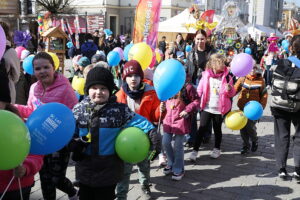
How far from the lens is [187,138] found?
5973 mm

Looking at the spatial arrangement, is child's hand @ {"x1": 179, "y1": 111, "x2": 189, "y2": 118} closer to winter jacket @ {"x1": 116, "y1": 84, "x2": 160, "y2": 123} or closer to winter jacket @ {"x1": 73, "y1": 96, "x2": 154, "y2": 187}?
winter jacket @ {"x1": 116, "y1": 84, "x2": 160, "y2": 123}

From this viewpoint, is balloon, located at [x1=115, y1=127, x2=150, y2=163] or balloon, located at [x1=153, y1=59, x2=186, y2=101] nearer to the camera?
balloon, located at [x1=115, y1=127, x2=150, y2=163]

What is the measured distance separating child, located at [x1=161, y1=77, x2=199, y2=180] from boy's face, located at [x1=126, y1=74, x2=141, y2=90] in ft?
2.98

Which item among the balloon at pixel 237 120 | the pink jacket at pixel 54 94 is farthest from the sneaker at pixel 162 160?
the pink jacket at pixel 54 94

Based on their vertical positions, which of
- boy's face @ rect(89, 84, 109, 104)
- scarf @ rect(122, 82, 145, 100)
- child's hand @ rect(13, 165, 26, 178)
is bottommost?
child's hand @ rect(13, 165, 26, 178)

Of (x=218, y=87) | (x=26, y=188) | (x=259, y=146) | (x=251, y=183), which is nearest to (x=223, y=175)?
(x=251, y=183)

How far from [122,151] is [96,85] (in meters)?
0.58

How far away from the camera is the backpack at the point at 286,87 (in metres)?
4.12

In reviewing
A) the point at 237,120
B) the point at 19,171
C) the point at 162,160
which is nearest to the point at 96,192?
the point at 19,171

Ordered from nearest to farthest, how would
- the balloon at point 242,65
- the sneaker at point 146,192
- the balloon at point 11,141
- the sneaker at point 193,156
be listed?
1. the balloon at point 11,141
2. the sneaker at point 146,192
3. the balloon at point 242,65
4. the sneaker at point 193,156

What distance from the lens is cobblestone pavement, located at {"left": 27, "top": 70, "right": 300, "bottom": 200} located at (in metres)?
4.03

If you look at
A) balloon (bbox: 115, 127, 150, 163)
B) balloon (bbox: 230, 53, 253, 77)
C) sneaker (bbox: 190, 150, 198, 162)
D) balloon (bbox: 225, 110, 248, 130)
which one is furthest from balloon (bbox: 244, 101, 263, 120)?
balloon (bbox: 115, 127, 150, 163)

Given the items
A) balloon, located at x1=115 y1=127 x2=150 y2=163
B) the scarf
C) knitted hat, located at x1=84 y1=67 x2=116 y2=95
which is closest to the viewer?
balloon, located at x1=115 y1=127 x2=150 y2=163

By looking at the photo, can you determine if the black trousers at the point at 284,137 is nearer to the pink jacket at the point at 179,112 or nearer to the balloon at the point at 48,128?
the pink jacket at the point at 179,112
